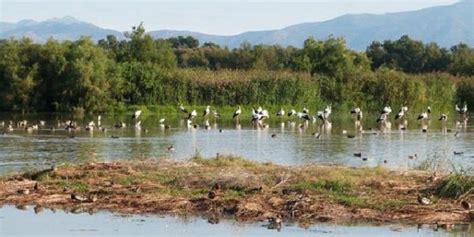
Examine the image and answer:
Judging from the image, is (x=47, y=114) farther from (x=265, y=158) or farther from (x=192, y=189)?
(x=192, y=189)

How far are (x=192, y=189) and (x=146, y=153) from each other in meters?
12.8

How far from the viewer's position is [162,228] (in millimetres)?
17453

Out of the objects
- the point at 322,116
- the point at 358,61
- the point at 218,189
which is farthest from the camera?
the point at 358,61

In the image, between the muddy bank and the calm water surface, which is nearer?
the calm water surface

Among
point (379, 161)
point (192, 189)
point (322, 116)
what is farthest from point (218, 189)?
point (322, 116)

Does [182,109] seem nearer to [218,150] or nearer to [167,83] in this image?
[167,83]

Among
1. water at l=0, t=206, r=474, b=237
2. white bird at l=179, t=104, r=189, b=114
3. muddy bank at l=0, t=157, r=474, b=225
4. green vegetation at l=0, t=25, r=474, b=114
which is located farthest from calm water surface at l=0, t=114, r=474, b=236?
green vegetation at l=0, t=25, r=474, b=114

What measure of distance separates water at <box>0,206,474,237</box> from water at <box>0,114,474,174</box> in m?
7.53

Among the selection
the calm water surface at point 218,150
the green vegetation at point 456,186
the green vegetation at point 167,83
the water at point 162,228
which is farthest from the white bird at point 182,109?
the water at point 162,228

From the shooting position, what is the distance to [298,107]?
6581cm

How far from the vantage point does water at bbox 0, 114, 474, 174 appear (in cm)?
2998

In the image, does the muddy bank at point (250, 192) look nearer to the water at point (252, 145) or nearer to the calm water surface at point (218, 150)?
the calm water surface at point (218, 150)

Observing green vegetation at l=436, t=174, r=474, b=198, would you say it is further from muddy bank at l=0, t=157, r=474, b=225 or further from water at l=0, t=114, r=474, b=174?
water at l=0, t=114, r=474, b=174

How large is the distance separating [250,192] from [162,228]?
2658mm
